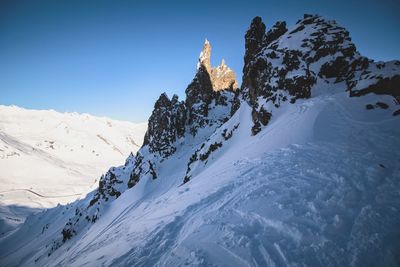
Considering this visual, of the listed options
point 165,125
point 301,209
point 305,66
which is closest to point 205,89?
Result: point 165,125

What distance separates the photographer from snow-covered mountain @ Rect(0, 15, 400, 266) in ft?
21.7

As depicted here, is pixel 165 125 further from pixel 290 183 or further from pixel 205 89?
pixel 290 183

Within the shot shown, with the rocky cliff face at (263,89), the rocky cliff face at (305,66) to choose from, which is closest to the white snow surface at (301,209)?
the rocky cliff face at (263,89)

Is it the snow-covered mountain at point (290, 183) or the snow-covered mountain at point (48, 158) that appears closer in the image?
the snow-covered mountain at point (290, 183)

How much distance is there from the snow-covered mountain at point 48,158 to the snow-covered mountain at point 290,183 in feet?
173

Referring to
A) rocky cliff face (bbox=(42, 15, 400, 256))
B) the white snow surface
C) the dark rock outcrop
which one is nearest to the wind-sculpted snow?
the white snow surface

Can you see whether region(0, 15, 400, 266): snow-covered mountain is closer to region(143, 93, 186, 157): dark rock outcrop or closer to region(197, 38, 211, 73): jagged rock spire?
region(143, 93, 186, 157): dark rock outcrop

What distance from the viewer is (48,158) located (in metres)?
130

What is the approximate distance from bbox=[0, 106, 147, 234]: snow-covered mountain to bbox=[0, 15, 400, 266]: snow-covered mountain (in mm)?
52647

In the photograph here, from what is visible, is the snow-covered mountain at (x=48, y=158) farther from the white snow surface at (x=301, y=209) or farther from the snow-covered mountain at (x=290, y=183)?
the white snow surface at (x=301, y=209)

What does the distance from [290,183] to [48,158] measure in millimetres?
155670

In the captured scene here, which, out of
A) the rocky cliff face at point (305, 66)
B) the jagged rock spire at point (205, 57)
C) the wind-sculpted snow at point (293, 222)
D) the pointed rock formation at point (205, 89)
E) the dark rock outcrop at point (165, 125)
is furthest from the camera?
the jagged rock spire at point (205, 57)

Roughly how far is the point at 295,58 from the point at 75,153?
157200 mm

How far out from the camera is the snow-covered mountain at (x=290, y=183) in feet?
21.7
